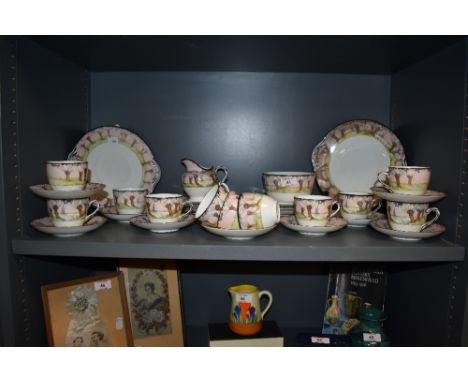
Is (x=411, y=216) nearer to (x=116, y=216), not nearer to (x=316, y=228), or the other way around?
(x=316, y=228)

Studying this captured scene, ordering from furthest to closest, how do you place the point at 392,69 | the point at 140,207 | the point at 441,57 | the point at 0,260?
the point at 392,69 → the point at 140,207 → the point at 441,57 → the point at 0,260

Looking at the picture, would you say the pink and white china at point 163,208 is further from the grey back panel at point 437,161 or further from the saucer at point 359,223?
the grey back panel at point 437,161

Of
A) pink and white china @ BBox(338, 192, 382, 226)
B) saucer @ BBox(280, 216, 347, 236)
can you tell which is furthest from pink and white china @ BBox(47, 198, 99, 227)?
pink and white china @ BBox(338, 192, 382, 226)

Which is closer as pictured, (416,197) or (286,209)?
(416,197)

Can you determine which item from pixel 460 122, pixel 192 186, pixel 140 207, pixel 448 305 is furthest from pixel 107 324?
pixel 460 122

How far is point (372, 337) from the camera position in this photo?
1067mm

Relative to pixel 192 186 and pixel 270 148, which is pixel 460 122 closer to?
pixel 270 148

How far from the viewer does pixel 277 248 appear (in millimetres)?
808

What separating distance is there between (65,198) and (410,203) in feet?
2.46

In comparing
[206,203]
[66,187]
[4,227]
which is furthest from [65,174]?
[206,203]

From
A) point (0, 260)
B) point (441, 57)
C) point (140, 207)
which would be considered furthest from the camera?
point (140, 207)

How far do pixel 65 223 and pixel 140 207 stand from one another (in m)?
0.19

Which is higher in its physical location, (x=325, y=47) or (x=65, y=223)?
(x=325, y=47)

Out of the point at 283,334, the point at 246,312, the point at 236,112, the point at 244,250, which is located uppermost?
the point at 236,112
